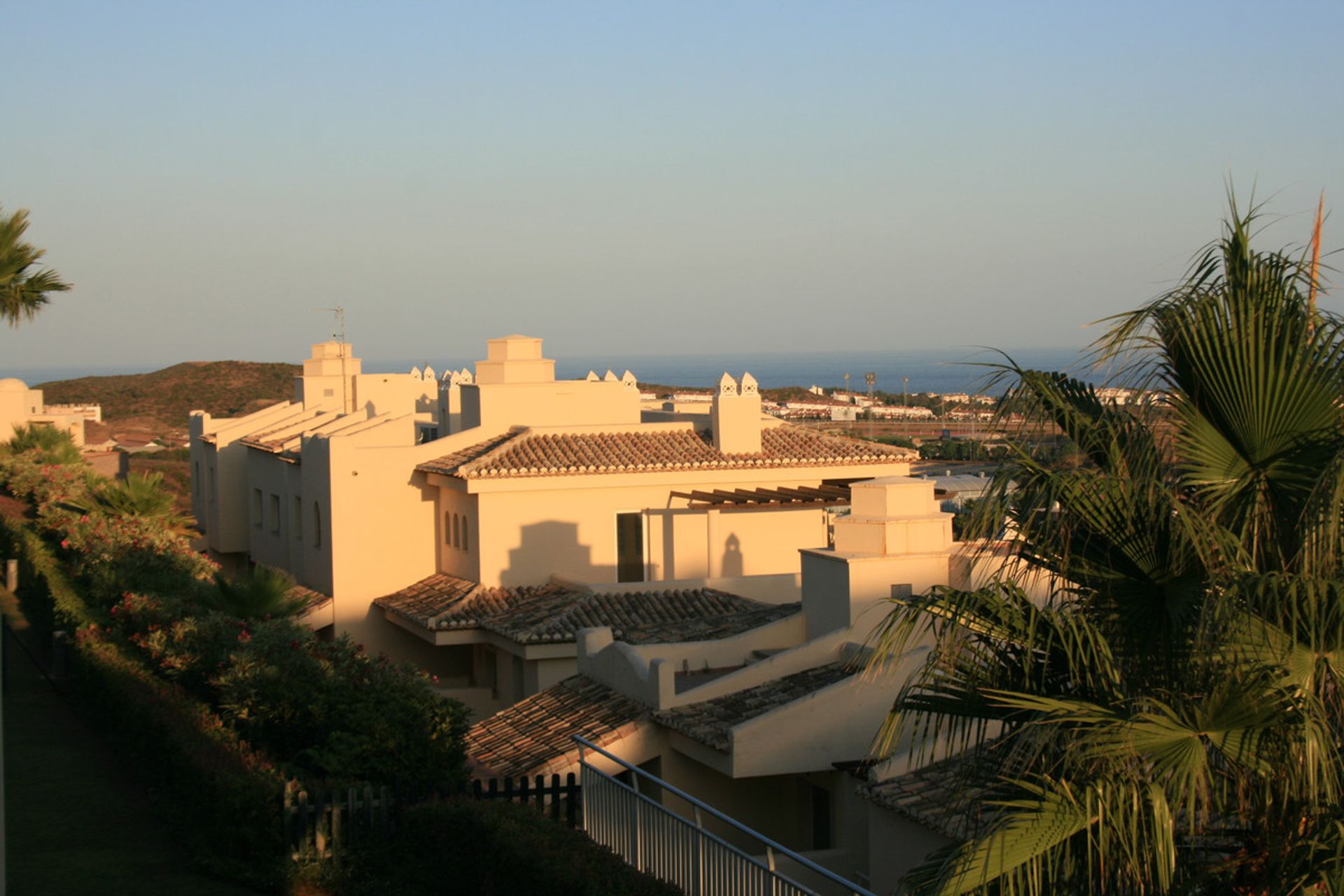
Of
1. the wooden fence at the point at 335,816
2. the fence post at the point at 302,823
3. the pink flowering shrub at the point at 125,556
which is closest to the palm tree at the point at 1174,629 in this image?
the wooden fence at the point at 335,816

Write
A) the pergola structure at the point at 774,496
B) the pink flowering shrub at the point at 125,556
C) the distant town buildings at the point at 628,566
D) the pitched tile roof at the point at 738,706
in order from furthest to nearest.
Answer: the pergola structure at the point at 774,496
the pink flowering shrub at the point at 125,556
the distant town buildings at the point at 628,566
the pitched tile roof at the point at 738,706

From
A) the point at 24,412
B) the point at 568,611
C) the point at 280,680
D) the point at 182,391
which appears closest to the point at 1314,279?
the point at 280,680

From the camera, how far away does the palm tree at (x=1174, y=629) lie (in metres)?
5.93

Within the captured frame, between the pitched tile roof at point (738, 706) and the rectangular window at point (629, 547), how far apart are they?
11.6 meters

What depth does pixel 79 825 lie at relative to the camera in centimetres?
1162

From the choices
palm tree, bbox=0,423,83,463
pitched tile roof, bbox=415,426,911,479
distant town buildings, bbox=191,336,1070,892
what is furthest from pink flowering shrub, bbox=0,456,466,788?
palm tree, bbox=0,423,83,463

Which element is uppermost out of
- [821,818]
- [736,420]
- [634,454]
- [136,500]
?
[736,420]

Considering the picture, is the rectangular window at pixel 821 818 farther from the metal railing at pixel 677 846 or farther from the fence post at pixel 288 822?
the fence post at pixel 288 822

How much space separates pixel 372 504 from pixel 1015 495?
23.9 m

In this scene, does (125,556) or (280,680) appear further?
(125,556)

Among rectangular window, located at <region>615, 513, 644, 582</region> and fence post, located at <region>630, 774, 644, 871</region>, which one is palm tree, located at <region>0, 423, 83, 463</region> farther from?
fence post, located at <region>630, 774, 644, 871</region>

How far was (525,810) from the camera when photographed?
31.7 feet

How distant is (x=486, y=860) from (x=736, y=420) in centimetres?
2025

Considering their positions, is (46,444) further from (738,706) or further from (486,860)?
(486,860)
